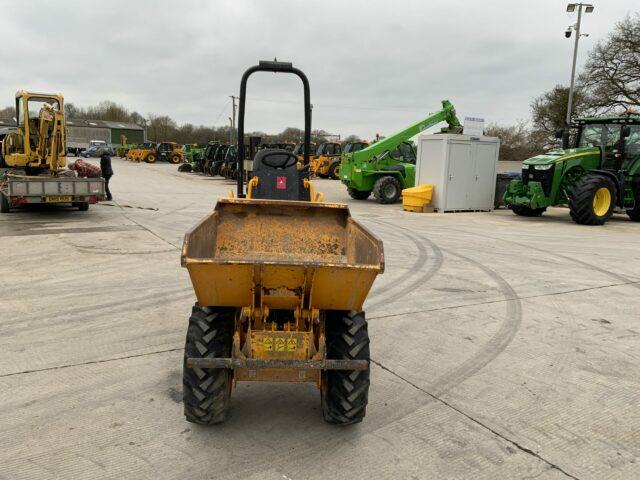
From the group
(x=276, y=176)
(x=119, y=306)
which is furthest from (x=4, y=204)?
(x=276, y=176)

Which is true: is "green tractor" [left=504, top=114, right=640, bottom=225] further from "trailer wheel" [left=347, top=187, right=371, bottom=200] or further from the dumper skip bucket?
Result: the dumper skip bucket

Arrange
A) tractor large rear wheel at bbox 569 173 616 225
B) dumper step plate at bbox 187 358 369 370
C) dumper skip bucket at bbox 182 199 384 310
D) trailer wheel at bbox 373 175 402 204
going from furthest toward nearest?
trailer wheel at bbox 373 175 402 204, tractor large rear wheel at bbox 569 173 616 225, dumper step plate at bbox 187 358 369 370, dumper skip bucket at bbox 182 199 384 310

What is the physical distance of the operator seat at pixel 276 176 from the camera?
4637mm

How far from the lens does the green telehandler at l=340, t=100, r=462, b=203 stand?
16.9 metres

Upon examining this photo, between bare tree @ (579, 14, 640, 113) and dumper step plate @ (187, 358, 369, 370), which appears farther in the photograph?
bare tree @ (579, 14, 640, 113)

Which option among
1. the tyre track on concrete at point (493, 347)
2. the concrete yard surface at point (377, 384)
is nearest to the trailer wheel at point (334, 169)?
the concrete yard surface at point (377, 384)

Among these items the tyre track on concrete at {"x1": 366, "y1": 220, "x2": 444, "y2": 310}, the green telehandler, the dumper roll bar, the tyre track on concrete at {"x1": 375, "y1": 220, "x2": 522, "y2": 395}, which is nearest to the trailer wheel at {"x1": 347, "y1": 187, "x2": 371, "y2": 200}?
the green telehandler

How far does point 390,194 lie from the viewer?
17.0 meters

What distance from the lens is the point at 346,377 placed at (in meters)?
3.12

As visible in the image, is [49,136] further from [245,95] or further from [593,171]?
[593,171]

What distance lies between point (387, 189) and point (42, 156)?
9881mm

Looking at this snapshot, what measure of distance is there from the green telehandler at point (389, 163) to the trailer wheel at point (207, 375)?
551 inches

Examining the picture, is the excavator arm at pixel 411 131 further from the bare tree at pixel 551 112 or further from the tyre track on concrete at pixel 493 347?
the bare tree at pixel 551 112

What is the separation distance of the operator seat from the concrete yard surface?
4.92 feet
